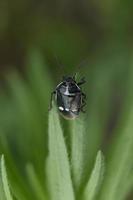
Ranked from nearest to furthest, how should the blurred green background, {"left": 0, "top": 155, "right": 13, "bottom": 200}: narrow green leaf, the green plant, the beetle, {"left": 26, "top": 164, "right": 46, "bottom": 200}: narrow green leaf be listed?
1. {"left": 0, "top": 155, "right": 13, "bottom": 200}: narrow green leaf
2. the green plant
3. {"left": 26, "top": 164, "right": 46, "bottom": 200}: narrow green leaf
4. the beetle
5. the blurred green background

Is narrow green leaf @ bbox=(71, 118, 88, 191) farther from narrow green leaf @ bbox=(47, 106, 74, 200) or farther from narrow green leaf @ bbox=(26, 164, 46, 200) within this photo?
narrow green leaf @ bbox=(26, 164, 46, 200)

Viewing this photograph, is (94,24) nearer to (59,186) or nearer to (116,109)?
(116,109)

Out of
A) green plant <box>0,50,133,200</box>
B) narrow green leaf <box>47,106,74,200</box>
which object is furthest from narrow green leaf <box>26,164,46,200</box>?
narrow green leaf <box>47,106,74,200</box>

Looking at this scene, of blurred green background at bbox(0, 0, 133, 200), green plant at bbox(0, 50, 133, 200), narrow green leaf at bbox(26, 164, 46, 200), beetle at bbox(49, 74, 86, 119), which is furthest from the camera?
blurred green background at bbox(0, 0, 133, 200)

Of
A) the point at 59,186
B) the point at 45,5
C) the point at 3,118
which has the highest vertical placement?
the point at 45,5

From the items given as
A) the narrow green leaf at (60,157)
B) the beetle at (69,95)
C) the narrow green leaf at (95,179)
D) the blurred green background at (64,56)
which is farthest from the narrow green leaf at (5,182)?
the blurred green background at (64,56)

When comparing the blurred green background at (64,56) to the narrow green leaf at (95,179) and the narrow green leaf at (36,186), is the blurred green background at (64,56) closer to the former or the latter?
the narrow green leaf at (36,186)

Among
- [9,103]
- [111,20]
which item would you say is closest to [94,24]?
[111,20]
